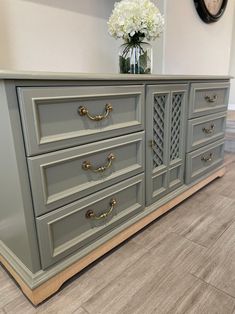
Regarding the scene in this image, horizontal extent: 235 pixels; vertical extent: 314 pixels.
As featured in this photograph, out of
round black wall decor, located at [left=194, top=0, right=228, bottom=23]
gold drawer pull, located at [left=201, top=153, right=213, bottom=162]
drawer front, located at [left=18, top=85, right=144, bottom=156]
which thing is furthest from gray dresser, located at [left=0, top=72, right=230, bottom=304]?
round black wall decor, located at [left=194, top=0, right=228, bottom=23]

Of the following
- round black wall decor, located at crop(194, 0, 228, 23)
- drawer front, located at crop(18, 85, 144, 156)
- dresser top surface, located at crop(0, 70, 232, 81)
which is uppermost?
round black wall decor, located at crop(194, 0, 228, 23)

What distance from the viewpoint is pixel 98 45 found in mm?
1561

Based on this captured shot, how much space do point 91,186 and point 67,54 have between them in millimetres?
891

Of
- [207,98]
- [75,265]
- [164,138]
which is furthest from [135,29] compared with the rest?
[75,265]

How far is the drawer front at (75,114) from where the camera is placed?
2.36 feet

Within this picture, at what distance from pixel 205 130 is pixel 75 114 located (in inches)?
43.1

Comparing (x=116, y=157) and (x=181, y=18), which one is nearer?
(x=116, y=157)

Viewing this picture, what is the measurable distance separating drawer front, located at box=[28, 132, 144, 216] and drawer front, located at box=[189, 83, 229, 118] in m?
0.52

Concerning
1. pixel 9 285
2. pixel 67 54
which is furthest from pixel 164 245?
pixel 67 54

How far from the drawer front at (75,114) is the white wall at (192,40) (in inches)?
35.5

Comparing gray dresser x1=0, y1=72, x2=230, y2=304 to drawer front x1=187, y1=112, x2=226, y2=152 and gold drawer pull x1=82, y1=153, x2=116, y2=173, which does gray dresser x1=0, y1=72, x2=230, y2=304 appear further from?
drawer front x1=187, y1=112, x2=226, y2=152

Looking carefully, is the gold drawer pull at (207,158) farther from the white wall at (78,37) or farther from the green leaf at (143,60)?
the green leaf at (143,60)

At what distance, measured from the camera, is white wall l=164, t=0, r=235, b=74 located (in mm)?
1715

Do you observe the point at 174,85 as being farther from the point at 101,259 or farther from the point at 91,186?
the point at 101,259
